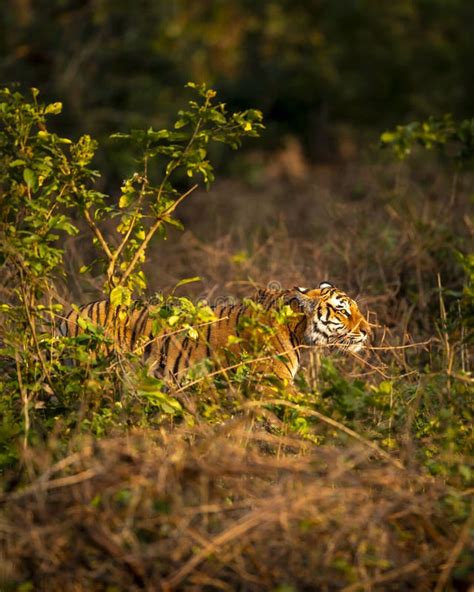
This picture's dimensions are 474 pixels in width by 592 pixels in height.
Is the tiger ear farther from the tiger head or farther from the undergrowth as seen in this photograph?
the undergrowth

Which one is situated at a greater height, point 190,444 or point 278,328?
point 190,444

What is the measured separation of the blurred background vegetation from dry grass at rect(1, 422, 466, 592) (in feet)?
36.4

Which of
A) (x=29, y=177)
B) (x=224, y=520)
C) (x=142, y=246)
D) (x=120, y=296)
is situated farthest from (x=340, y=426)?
(x=29, y=177)

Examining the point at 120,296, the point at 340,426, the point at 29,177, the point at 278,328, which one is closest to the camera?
the point at 340,426

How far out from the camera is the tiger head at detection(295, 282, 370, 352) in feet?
22.9

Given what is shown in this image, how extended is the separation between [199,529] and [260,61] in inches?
743

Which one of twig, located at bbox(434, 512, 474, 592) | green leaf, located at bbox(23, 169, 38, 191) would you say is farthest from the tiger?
twig, located at bbox(434, 512, 474, 592)

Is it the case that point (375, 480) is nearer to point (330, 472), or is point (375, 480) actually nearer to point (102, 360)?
point (330, 472)

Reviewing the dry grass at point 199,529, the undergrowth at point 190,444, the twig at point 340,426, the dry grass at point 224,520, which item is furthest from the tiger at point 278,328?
the dry grass at point 199,529

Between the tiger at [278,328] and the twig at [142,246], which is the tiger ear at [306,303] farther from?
the twig at [142,246]

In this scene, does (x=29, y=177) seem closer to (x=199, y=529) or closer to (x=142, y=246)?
(x=142, y=246)

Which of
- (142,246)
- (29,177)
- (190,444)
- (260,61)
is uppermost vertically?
(29,177)

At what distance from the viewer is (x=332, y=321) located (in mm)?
7000

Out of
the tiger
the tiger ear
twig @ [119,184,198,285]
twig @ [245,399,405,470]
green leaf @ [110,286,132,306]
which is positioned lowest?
the tiger
